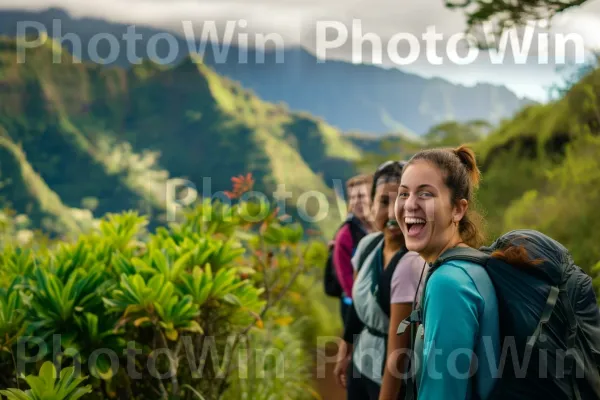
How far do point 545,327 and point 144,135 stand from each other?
87405 millimetres

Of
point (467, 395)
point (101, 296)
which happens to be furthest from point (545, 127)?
point (467, 395)

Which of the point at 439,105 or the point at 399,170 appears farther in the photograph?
the point at 439,105

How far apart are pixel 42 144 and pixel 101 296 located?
81208 millimetres

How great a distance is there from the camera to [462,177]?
1239 mm

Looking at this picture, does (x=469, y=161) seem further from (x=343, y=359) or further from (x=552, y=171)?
(x=552, y=171)

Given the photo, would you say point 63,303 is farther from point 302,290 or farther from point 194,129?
point 194,129

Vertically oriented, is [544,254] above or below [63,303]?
above

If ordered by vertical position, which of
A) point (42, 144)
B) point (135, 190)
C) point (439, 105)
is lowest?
point (135, 190)

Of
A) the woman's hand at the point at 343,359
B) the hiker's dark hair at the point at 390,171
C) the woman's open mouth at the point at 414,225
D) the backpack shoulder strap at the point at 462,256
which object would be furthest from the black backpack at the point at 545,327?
the woman's hand at the point at 343,359

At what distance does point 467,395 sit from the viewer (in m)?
1.04

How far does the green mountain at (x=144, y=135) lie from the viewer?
73.3 m

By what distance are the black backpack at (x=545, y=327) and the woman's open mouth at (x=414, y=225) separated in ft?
0.42

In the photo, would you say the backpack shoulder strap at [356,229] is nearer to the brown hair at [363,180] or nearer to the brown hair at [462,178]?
the brown hair at [363,180]

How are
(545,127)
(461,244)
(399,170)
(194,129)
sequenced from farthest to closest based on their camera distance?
(194,129)
(545,127)
(399,170)
(461,244)
